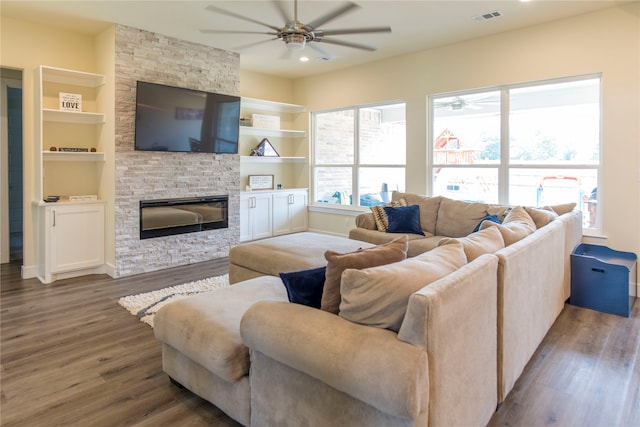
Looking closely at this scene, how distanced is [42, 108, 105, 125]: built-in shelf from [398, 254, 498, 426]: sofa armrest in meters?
4.65

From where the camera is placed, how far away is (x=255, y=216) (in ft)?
21.6

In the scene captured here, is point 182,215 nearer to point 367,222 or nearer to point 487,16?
point 367,222

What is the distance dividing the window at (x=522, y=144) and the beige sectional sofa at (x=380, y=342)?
8.14ft

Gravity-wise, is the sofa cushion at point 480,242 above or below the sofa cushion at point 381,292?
above

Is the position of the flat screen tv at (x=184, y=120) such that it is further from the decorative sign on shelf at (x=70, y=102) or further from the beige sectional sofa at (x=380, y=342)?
the beige sectional sofa at (x=380, y=342)

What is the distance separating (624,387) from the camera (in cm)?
236

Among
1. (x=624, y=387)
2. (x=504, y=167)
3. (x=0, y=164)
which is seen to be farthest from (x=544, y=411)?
(x=0, y=164)

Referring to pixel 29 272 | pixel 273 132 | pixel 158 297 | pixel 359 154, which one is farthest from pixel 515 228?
pixel 29 272

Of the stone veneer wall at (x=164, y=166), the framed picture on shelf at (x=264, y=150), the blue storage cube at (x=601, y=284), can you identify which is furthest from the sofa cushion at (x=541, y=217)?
the framed picture on shelf at (x=264, y=150)

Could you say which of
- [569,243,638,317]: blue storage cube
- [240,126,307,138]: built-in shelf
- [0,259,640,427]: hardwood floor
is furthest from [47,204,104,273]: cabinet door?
[569,243,638,317]: blue storage cube

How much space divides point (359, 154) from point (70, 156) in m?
4.26

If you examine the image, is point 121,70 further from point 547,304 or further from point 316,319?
point 547,304

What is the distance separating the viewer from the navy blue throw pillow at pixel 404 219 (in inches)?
189

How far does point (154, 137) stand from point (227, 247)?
189cm
